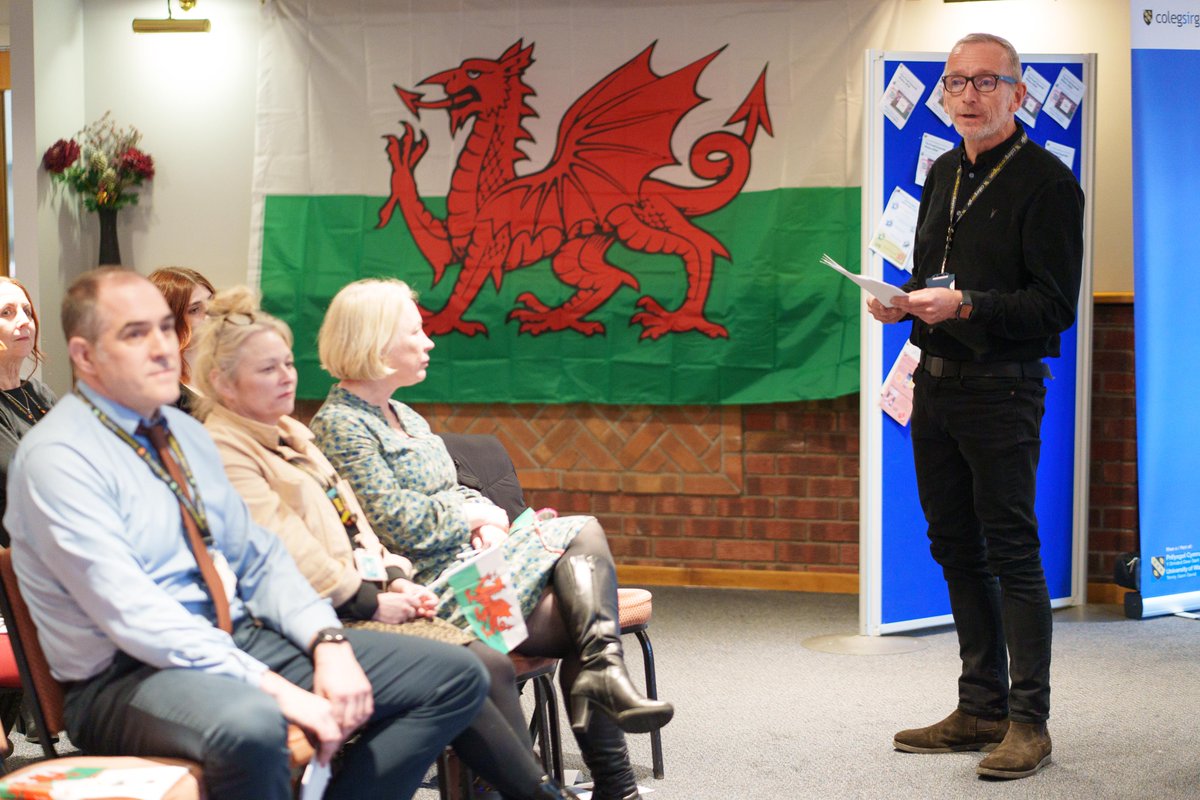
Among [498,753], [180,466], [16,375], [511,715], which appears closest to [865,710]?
[511,715]

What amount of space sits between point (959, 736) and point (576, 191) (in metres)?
2.95

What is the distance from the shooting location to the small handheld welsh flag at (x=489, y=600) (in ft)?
8.90

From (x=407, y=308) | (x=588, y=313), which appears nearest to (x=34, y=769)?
(x=407, y=308)

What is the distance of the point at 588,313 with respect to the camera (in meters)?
5.63

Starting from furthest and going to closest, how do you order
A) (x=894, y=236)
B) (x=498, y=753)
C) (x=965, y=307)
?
1. (x=894, y=236)
2. (x=965, y=307)
3. (x=498, y=753)

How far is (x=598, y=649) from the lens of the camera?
109 inches

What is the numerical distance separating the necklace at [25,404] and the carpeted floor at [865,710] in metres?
0.88

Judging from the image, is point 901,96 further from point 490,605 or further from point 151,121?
point 151,121

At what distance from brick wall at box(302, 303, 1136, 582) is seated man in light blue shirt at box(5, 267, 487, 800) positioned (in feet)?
11.1

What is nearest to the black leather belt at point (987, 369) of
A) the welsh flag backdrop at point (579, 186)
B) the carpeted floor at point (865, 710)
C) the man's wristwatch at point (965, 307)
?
the man's wristwatch at point (965, 307)

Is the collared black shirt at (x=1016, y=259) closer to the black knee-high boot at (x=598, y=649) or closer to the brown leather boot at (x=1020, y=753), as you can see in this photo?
the brown leather boot at (x=1020, y=753)

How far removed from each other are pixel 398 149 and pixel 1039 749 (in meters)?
3.68

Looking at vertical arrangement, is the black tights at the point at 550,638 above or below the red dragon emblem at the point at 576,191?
below

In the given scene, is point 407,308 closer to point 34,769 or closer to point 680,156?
point 34,769
